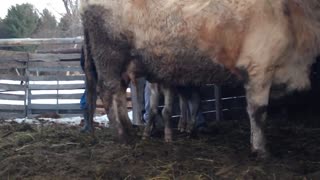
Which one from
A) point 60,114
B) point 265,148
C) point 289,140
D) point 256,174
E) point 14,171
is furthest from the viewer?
point 60,114

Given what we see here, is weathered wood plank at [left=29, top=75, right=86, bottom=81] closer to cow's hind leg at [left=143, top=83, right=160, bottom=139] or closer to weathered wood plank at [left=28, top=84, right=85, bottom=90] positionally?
weathered wood plank at [left=28, top=84, right=85, bottom=90]

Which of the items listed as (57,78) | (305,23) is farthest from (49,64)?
(305,23)

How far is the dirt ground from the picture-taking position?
581 centimetres

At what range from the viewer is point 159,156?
21.6 feet

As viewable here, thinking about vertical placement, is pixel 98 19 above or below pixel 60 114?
above

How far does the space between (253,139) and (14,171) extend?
2.97 meters

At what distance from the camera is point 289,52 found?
6.97 metres

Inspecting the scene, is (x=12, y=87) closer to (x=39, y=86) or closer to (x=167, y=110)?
(x=39, y=86)

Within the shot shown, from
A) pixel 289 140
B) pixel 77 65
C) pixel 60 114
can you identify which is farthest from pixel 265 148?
pixel 77 65

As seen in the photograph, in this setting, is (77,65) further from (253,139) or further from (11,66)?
(253,139)

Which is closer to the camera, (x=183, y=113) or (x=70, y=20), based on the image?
(x=183, y=113)

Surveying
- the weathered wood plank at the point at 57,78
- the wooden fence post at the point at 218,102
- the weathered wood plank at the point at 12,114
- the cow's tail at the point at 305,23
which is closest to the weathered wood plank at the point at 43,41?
the weathered wood plank at the point at 57,78

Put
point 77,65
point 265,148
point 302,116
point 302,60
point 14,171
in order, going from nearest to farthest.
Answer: point 14,171, point 265,148, point 302,60, point 302,116, point 77,65

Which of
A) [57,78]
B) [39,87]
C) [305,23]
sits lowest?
[39,87]
